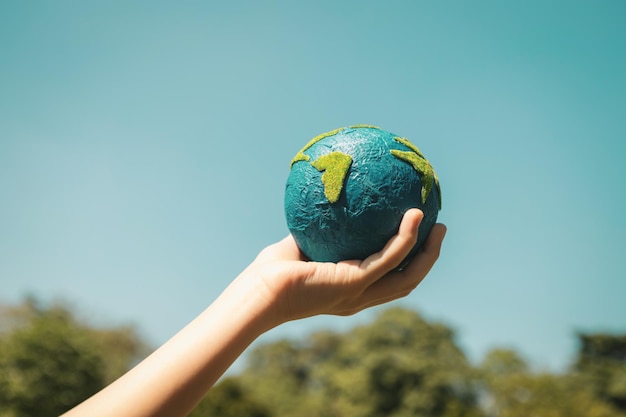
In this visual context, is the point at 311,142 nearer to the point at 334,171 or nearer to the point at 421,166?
the point at 334,171

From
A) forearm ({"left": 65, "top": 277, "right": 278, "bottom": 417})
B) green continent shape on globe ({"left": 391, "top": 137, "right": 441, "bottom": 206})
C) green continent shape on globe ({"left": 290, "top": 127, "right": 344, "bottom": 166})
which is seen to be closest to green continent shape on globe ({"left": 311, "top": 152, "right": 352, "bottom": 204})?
green continent shape on globe ({"left": 290, "top": 127, "right": 344, "bottom": 166})

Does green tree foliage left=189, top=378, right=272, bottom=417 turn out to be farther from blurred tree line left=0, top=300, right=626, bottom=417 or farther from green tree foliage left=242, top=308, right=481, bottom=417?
green tree foliage left=242, top=308, right=481, bottom=417

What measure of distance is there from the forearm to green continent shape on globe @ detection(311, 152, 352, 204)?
128 centimetres

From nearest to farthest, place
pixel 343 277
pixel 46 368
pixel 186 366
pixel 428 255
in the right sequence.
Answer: pixel 186 366 → pixel 343 277 → pixel 428 255 → pixel 46 368

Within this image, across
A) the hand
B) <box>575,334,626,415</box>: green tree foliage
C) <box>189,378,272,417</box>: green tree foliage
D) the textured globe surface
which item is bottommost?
the hand

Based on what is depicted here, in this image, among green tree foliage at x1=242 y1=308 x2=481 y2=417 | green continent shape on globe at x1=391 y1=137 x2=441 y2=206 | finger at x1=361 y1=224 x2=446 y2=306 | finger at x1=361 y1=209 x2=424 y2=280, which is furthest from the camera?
green tree foliage at x1=242 y1=308 x2=481 y2=417

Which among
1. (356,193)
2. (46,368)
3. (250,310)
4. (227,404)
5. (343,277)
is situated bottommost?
(250,310)

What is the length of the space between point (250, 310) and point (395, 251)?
1069mm

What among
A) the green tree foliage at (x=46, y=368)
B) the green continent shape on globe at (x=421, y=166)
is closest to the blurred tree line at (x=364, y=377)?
the green tree foliage at (x=46, y=368)

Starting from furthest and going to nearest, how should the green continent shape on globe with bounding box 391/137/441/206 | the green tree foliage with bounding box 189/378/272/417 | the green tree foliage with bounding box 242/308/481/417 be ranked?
the green tree foliage with bounding box 242/308/481/417
the green tree foliage with bounding box 189/378/272/417
the green continent shape on globe with bounding box 391/137/441/206

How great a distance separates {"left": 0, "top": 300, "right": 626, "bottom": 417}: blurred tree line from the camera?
66.4 ft

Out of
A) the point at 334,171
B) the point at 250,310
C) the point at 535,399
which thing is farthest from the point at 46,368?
the point at 535,399

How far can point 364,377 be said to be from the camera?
33000 millimetres

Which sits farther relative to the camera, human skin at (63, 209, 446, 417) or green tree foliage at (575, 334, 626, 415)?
green tree foliage at (575, 334, 626, 415)
